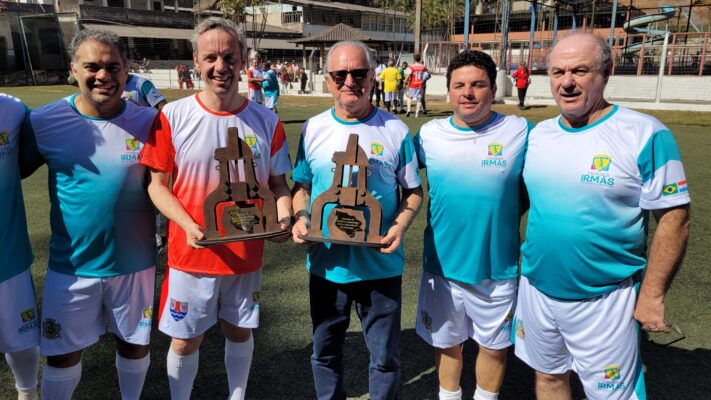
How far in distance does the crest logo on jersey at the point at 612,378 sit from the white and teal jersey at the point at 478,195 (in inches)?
25.2

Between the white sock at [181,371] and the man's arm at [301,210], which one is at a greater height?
the man's arm at [301,210]

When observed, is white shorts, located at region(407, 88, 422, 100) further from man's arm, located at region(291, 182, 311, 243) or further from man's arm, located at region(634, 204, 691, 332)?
man's arm, located at region(634, 204, 691, 332)

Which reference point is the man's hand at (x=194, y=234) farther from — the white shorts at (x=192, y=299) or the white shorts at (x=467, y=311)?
the white shorts at (x=467, y=311)

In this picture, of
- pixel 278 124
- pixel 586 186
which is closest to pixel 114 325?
pixel 278 124

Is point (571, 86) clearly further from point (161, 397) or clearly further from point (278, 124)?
point (161, 397)

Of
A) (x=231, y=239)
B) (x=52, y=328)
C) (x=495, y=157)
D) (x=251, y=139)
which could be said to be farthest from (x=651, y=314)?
(x=52, y=328)

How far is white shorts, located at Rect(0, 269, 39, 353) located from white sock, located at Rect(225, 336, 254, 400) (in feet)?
3.30

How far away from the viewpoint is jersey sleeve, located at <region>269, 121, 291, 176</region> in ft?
9.20

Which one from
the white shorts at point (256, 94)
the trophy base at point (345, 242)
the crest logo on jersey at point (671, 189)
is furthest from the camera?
Result: the white shorts at point (256, 94)

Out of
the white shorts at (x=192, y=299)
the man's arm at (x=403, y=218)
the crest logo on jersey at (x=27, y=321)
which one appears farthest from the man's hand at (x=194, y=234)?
the crest logo on jersey at (x=27, y=321)

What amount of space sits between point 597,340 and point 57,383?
8.84 feet

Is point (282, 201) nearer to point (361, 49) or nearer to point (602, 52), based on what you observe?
point (361, 49)

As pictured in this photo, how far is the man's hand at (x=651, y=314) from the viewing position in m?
2.20

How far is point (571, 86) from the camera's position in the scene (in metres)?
2.30
